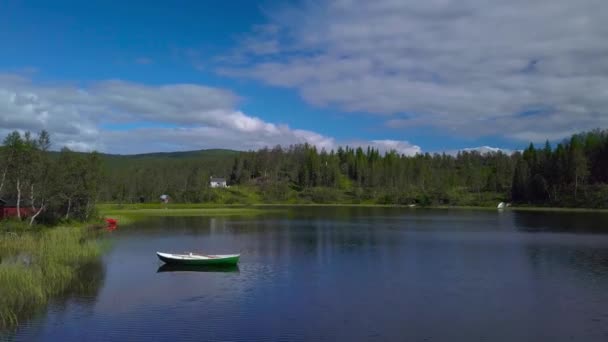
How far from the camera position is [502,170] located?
637 ft

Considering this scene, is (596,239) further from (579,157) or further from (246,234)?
(579,157)

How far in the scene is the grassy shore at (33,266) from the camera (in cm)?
2542

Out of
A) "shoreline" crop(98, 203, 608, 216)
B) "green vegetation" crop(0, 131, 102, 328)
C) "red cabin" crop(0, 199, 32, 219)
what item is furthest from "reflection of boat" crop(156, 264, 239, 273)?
"shoreline" crop(98, 203, 608, 216)

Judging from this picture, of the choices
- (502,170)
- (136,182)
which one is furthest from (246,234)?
(502,170)

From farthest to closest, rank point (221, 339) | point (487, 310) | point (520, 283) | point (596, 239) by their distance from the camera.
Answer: point (596, 239) < point (520, 283) < point (487, 310) < point (221, 339)

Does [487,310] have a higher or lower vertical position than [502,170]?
lower

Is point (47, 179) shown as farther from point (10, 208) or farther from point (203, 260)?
point (203, 260)

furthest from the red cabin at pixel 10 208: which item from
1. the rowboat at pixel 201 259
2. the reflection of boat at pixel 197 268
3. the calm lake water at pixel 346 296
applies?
the reflection of boat at pixel 197 268

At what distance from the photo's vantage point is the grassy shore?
2542cm

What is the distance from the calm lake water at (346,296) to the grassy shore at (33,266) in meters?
1.09

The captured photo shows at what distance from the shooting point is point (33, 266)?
3209cm

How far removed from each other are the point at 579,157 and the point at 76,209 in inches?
4823

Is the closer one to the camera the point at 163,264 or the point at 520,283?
the point at 520,283

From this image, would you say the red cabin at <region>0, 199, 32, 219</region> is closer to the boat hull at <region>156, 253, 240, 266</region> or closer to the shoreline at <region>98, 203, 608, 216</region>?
the shoreline at <region>98, 203, 608, 216</region>
